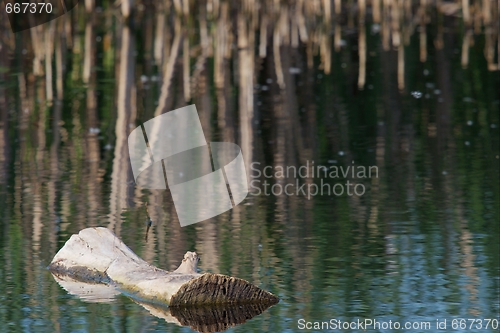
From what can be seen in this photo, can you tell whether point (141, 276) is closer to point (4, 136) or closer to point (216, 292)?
point (216, 292)

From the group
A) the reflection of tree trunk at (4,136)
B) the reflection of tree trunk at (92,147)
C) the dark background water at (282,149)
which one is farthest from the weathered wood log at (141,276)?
the reflection of tree trunk at (4,136)

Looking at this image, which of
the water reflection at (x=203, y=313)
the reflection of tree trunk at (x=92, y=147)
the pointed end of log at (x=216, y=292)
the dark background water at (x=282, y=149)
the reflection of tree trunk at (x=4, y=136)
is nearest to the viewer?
the water reflection at (x=203, y=313)

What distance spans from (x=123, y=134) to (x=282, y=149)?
187 cm

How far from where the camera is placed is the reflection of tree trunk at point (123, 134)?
8094 millimetres

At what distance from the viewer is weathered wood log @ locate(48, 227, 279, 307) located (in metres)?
5.63

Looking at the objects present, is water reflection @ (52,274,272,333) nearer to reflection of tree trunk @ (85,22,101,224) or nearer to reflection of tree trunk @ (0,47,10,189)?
reflection of tree trunk @ (85,22,101,224)

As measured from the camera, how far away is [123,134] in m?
10.8

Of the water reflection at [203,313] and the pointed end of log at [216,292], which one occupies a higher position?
the pointed end of log at [216,292]

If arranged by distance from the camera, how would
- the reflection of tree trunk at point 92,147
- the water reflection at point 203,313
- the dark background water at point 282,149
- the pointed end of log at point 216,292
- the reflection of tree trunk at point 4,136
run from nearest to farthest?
the water reflection at point 203,313, the pointed end of log at point 216,292, the dark background water at point 282,149, the reflection of tree trunk at point 92,147, the reflection of tree trunk at point 4,136

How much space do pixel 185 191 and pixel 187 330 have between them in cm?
320

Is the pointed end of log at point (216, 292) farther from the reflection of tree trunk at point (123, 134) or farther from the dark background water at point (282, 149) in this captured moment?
the reflection of tree trunk at point (123, 134)

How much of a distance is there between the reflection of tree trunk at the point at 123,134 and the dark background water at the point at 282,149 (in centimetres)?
4

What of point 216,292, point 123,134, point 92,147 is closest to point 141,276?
point 216,292

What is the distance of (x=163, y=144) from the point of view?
34.1 feet
